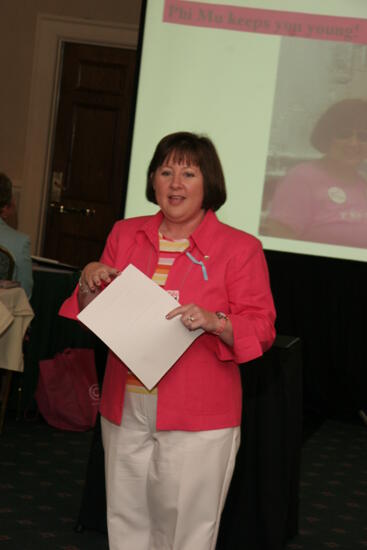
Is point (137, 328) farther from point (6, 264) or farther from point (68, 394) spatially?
point (68, 394)

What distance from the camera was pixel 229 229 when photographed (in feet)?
7.50

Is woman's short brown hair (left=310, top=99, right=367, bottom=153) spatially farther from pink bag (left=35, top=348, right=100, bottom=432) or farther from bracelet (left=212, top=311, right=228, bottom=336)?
bracelet (left=212, top=311, right=228, bottom=336)

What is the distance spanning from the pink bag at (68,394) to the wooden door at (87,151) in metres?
2.63

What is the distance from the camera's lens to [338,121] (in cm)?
528

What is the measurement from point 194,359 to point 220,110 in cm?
332

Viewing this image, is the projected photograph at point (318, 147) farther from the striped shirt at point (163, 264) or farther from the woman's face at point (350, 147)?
the striped shirt at point (163, 264)

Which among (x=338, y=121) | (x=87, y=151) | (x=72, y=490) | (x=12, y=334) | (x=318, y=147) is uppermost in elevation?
(x=338, y=121)

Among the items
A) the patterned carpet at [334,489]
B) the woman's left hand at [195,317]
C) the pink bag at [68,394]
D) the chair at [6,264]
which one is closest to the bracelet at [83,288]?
the woman's left hand at [195,317]

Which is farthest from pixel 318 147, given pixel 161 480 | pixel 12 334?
pixel 161 480

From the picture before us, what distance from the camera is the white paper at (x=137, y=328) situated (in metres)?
2.07

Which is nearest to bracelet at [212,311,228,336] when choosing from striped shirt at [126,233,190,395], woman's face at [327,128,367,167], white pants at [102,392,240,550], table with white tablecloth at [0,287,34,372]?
striped shirt at [126,233,190,395]

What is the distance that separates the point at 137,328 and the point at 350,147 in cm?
351

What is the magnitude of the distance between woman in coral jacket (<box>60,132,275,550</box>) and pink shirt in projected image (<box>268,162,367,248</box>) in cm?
304

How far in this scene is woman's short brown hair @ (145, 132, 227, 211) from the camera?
2248 mm
